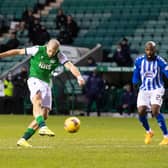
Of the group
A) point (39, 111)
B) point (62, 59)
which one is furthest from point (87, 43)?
point (39, 111)

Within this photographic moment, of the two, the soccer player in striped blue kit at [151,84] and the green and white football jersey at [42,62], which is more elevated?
the green and white football jersey at [42,62]

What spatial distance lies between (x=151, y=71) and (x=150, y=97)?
1.94ft

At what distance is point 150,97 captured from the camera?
1852 cm

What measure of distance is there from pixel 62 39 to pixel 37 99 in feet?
75.7

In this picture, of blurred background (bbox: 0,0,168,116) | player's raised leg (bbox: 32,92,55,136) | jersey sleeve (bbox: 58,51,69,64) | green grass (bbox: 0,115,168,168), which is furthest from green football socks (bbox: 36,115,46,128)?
blurred background (bbox: 0,0,168,116)

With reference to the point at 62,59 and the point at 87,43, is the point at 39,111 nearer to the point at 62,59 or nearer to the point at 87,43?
the point at 62,59

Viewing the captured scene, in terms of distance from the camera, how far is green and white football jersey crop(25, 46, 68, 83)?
16.4m

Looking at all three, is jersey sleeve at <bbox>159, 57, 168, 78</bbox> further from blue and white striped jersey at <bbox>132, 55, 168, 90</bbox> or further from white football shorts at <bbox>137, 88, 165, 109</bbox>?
white football shorts at <bbox>137, 88, 165, 109</bbox>

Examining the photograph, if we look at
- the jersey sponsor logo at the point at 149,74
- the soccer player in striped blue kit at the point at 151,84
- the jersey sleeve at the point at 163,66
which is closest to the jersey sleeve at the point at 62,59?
the soccer player in striped blue kit at the point at 151,84

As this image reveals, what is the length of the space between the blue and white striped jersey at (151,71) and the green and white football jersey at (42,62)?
2596mm

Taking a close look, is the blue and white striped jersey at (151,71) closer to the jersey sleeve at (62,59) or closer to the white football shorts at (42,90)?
the jersey sleeve at (62,59)

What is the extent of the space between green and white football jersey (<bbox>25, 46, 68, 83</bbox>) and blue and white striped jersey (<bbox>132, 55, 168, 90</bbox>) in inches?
102

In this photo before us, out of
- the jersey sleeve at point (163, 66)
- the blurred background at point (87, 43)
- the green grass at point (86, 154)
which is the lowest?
the blurred background at point (87, 43)

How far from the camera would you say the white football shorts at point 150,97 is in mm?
18312
